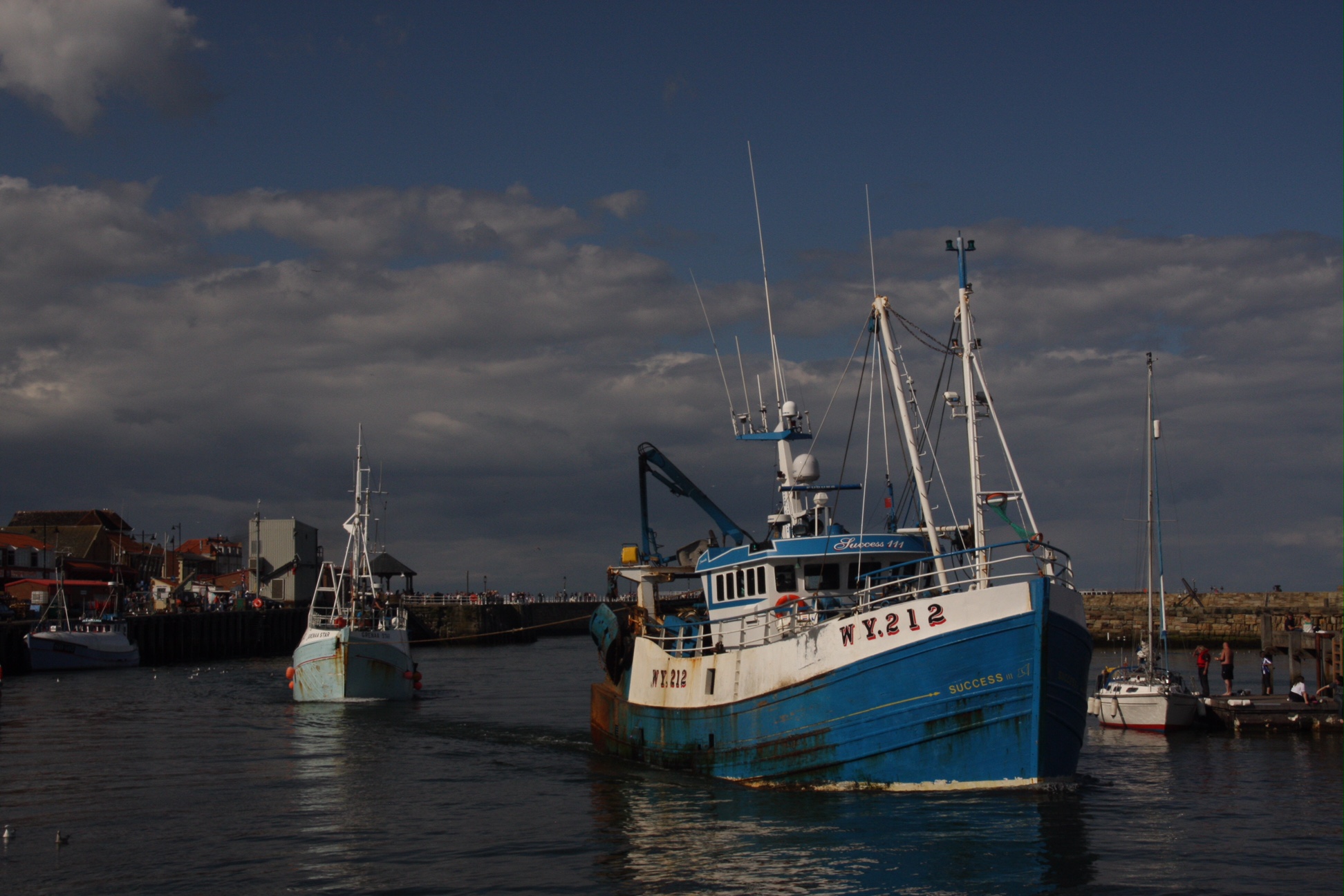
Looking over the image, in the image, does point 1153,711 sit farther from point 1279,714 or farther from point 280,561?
point 280,561

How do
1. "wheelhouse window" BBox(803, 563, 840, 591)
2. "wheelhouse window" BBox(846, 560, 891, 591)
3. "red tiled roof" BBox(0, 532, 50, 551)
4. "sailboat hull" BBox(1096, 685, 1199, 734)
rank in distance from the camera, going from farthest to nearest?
"red tiled roof" BBox(0, 532, 50, 551) → "sailboat hull" BBox(1096, 685, 1199, 734) → "wheelhouse window" BBox(803, 563, 840, 591) → "wheelhouse window" BBox(846, 560, 891, 591)

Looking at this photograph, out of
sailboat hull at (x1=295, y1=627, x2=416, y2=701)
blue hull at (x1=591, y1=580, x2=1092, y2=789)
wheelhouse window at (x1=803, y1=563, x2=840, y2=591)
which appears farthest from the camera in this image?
sailboat hull at (x1=295, y1=627, x2=416, y2=701)

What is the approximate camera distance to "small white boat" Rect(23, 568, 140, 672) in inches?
2773

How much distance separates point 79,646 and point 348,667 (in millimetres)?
32932

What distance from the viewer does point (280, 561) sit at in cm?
12638

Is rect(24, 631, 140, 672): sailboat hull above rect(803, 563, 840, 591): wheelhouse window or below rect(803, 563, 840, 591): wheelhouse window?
below

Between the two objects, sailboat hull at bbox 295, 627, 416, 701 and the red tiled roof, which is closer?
sailboat hull at bbox 295, 627, 416, 701

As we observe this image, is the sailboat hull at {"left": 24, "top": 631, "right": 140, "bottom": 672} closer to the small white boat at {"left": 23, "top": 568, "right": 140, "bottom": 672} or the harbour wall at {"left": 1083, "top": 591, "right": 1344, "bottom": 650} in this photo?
the small white boat at {"left": 23, "top": 568, "right": 140, "bottom": 672}

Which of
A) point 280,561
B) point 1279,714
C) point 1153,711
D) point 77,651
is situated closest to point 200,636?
point 77,651

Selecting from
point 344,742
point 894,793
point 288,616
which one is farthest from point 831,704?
point 288,616

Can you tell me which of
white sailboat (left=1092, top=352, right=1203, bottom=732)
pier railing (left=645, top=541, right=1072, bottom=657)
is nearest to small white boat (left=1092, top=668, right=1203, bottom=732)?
white sailboat (left=1092, top=352, right=1203, bottom=732)

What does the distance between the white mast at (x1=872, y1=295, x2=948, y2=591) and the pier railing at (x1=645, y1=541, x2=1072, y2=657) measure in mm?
481

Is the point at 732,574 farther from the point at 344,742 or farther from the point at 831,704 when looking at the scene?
the point at 344,742

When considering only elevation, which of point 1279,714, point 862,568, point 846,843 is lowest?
point 1279,714
